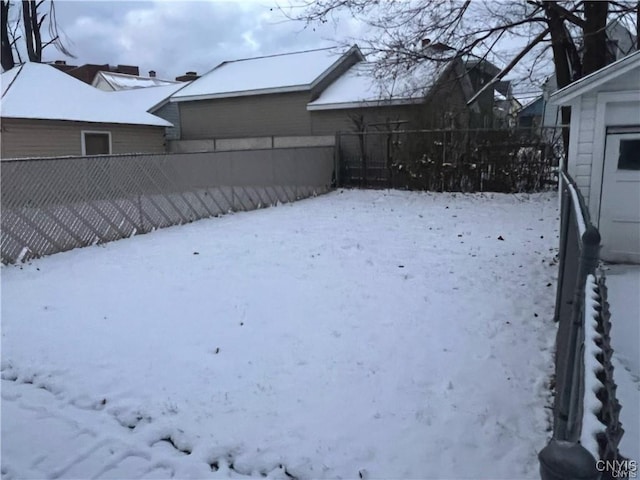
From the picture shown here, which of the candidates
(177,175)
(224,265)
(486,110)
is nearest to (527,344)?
(224,265)

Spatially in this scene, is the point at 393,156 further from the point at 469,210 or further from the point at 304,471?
the point at 304,471

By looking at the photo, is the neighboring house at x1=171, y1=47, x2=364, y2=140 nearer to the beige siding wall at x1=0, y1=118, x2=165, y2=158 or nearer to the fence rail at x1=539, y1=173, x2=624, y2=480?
the beige siding wall at x1=0, y1=118, x2=165, y2=158

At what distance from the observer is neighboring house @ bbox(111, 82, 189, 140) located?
74.1ft

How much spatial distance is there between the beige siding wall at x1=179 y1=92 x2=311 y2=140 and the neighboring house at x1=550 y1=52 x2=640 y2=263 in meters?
13.3

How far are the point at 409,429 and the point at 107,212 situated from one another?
7.37m

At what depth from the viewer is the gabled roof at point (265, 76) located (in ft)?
63.7

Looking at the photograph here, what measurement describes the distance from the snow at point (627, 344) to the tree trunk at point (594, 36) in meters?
7.11

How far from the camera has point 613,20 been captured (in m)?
12.2

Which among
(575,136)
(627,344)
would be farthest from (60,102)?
(627,344)

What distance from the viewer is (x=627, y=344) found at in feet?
14.3

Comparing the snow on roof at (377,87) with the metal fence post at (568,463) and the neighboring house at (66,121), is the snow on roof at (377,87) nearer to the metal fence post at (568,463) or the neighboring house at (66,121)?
the neighboring house at (66,121)

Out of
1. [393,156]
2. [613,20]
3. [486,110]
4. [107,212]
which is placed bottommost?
[107,212]

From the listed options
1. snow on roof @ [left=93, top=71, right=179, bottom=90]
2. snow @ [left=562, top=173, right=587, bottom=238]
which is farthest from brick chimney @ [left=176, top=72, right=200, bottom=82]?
snow @ [left=562, top=173, right=587, bottom=238]

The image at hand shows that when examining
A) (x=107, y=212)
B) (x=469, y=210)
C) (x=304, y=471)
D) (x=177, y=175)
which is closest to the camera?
(x=304, y=471)
